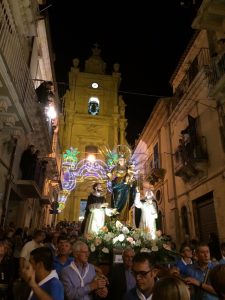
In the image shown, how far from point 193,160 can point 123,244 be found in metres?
7.96

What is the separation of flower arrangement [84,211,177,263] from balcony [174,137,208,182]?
284 inches

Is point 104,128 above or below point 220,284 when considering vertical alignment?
above

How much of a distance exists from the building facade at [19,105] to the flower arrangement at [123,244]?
4.54 m

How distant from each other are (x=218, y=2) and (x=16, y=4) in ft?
29.6

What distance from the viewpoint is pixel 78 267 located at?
357 cm

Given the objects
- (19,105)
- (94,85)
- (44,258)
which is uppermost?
(94,85)

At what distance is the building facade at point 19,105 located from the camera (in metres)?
7.50

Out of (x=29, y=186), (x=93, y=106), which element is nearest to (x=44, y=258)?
(x=29, y=186)

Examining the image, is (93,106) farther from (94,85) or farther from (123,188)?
(123,188)

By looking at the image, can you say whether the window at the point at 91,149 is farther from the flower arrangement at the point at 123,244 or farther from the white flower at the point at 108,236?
the white flower at the point at 108,236

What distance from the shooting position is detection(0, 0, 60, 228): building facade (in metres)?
7.50

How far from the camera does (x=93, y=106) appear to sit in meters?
33.4

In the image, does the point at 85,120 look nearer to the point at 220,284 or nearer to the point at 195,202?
the point at 195,202

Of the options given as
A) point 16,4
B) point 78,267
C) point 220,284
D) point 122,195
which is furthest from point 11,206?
point 220,284
